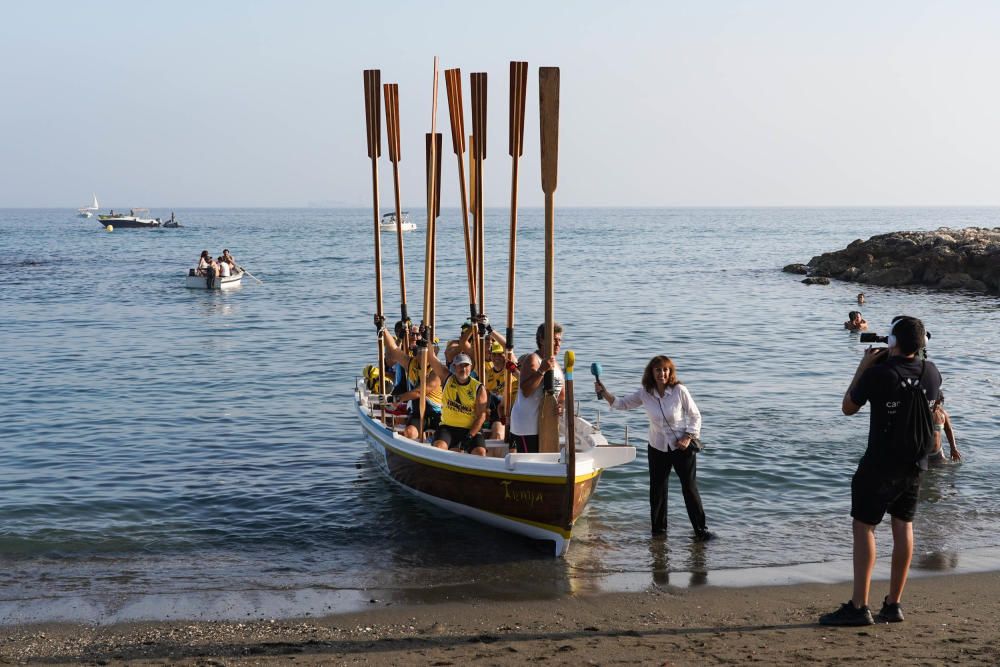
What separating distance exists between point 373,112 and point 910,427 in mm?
8276

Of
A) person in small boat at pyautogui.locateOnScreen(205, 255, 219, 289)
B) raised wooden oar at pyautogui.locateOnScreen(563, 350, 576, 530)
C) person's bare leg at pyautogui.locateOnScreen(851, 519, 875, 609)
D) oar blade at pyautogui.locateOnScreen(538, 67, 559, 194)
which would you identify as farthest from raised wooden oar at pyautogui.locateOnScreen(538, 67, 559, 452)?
person in small boat at pyautogui.locateOnScreen(205, 255, 219, 289)

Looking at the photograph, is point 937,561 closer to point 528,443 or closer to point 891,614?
point 891,614

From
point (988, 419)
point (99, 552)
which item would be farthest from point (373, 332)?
point (99, 552)

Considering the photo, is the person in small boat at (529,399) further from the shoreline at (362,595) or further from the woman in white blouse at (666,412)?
the shoreline at (362,595)

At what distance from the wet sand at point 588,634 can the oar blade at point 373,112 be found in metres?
6.49

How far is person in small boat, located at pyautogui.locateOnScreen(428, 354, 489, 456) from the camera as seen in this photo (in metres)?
11.4

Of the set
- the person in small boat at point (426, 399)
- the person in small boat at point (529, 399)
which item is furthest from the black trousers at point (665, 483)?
the person in small boat at point (426, 399)

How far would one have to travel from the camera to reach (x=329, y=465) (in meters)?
14.5

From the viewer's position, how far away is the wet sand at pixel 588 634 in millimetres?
7402

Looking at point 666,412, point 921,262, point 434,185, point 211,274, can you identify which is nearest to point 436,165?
point 434,185

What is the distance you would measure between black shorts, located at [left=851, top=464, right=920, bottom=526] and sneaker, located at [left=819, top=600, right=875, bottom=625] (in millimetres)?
772

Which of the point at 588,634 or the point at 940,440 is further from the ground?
the point at 940,440

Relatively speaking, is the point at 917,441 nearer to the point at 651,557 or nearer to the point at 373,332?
the point at 651,557

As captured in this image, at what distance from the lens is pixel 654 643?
7.69 m
